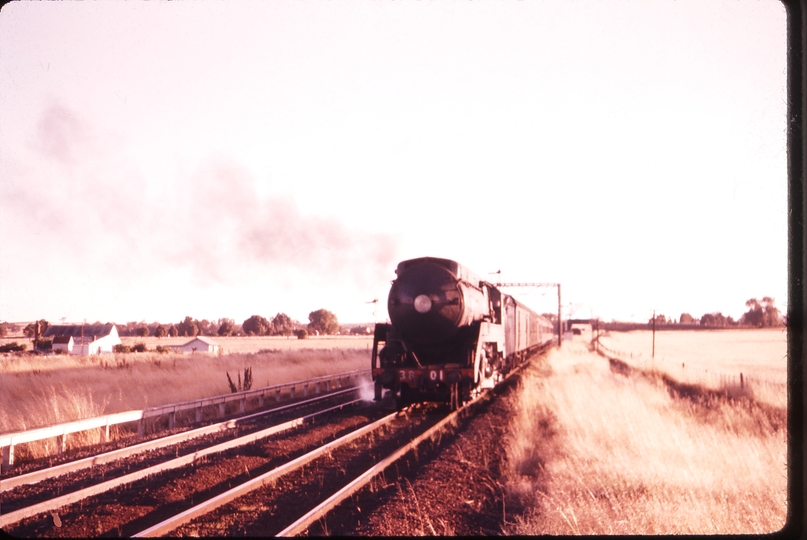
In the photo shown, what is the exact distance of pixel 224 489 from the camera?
713cm

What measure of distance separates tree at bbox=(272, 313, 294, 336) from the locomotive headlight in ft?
244

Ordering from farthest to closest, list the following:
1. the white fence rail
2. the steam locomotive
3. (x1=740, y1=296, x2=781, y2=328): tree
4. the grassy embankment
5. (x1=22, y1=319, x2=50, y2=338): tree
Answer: (x1=22, y1=319, x2=50, y2=338): tree < (x1=740, y1=296, x2=781, y2=328): tree < the steam locomotive < the grassy embankment < the white fence rail

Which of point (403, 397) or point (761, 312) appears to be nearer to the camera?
point (403, 397)

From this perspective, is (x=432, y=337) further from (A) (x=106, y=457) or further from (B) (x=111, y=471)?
(B) (x=111, y=471)

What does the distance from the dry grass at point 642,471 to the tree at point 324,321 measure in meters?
69.1

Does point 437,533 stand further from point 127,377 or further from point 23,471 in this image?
point 127,377

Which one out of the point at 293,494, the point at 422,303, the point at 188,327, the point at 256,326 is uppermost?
the point at 422,303

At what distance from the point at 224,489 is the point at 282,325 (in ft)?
280

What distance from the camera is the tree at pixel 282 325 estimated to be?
283 ft

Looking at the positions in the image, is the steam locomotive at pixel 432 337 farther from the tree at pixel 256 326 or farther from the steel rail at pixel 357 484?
the tree at pixel 256 326

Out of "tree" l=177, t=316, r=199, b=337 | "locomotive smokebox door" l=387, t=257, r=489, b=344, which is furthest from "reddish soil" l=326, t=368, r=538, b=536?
"tree" l=177, t=316, r=199, b=337

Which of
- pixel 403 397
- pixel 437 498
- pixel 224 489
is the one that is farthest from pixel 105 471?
pixel 403 397

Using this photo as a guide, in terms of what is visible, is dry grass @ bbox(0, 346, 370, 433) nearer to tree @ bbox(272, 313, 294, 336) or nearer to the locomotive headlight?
the locomotive headlight

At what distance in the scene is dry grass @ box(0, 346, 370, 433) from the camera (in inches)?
499
